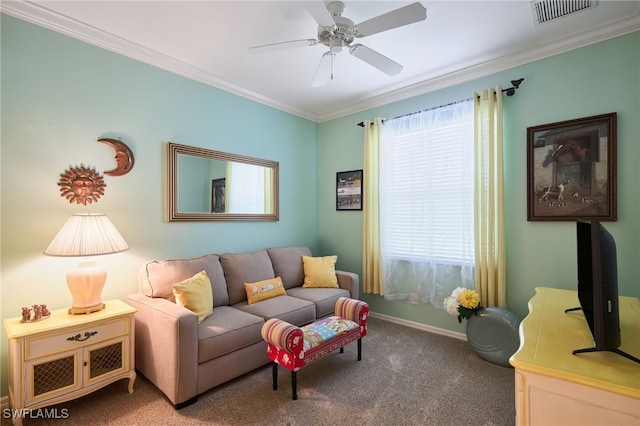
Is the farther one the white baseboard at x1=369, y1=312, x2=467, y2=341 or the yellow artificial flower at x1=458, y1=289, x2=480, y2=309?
the white baseboard at x1=369, y1=312, x2=467, y2=341

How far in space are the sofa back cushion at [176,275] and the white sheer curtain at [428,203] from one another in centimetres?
187

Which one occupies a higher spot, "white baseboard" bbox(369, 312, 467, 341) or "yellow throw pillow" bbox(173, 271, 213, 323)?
"yellow throw pillow" bbox(173, 271, 213, 323)

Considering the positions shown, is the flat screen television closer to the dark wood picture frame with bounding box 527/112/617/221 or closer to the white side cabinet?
the dark wood picture frame with bounding box 527/112/617/221

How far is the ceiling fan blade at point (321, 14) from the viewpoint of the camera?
1.69 meters

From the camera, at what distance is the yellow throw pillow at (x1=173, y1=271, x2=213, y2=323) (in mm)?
2303

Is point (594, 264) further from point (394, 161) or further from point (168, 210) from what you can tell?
point (168, 210)

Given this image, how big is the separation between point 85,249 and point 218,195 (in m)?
1.39

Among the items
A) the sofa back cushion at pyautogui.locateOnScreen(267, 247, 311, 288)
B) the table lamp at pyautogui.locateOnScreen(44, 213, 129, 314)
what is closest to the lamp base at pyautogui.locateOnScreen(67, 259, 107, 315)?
the table lamp at pyautogui.locateOnScreen(44, 213, 129, 314)

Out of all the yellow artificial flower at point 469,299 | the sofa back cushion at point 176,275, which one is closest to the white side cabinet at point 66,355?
the sofa back cushion at point 176,275

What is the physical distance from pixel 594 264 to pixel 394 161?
2476 mm

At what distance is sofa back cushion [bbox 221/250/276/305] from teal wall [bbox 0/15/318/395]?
28 centimetres

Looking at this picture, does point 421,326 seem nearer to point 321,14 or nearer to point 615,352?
point 615,352

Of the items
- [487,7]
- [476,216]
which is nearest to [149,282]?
[476,216]

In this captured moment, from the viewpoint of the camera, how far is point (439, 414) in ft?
6.33
